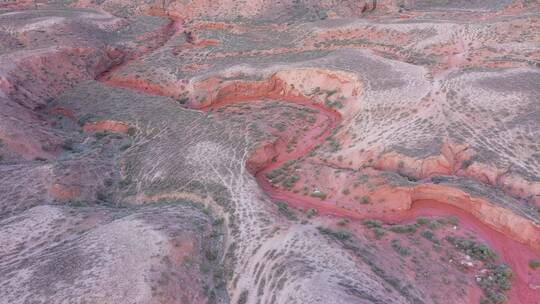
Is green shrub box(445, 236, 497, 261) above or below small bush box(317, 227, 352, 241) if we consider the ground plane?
below

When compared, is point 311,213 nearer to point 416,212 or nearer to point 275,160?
point 416,212

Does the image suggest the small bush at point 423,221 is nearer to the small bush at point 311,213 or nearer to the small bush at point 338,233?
the small bush at point 338,233

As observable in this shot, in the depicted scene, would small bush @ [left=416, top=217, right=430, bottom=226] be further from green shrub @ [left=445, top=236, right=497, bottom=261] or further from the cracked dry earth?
green shrub @ [left=445, top=236, right=497, bottom=261]

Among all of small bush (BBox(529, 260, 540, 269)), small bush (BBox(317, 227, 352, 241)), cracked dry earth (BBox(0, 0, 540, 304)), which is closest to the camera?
cracked dry earth (BBox(0, 0, 540, 304))

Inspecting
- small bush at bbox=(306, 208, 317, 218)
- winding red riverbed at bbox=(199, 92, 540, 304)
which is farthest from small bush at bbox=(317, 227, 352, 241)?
winding red riverbed at bbox=(199, 92, 540, 304)

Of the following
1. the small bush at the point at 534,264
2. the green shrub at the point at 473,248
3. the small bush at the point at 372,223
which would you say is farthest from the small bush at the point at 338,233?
the small bush at the point at 534,264

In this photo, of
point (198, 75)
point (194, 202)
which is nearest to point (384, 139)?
point (194, 202)
